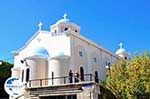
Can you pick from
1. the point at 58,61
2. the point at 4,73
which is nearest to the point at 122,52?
the point at 58,61

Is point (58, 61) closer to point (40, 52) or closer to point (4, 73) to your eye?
point (40, 52)

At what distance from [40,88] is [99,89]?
17.1 ft

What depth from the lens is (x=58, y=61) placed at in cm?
3350

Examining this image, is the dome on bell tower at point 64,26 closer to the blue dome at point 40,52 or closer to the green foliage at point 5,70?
the blue dome at point 40,52

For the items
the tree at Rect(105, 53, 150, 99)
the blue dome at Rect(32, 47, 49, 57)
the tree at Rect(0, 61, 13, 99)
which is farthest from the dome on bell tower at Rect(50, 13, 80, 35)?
the tree at Rect(0, 61, 13, 99)

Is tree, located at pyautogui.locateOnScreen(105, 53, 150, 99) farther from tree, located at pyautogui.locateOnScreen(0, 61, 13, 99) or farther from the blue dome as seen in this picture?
tree, located at pyautogui.locateOnScreen(0, 61, 13, 99)

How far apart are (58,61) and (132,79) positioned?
9.20 m

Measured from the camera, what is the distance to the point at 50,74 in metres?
33.2

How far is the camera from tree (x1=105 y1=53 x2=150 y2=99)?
89.4 ft

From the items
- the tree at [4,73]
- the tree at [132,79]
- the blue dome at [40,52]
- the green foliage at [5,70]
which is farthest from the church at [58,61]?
the green foliage at [5,70]

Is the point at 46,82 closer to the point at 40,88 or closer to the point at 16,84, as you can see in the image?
the point at 16,84

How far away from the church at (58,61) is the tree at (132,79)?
2901 mm

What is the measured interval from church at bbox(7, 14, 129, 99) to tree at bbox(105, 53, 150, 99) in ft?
9.52

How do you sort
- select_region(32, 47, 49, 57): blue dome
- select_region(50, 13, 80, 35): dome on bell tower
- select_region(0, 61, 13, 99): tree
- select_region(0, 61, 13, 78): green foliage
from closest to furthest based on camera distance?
select_region(32, 47, 49, 57): blue dome
select_region(50, 13, 80, 35): dome on bell tower
select_region(0, 61, 13, 99): tree
select_region(0, 61, 13, 78): green foliage
